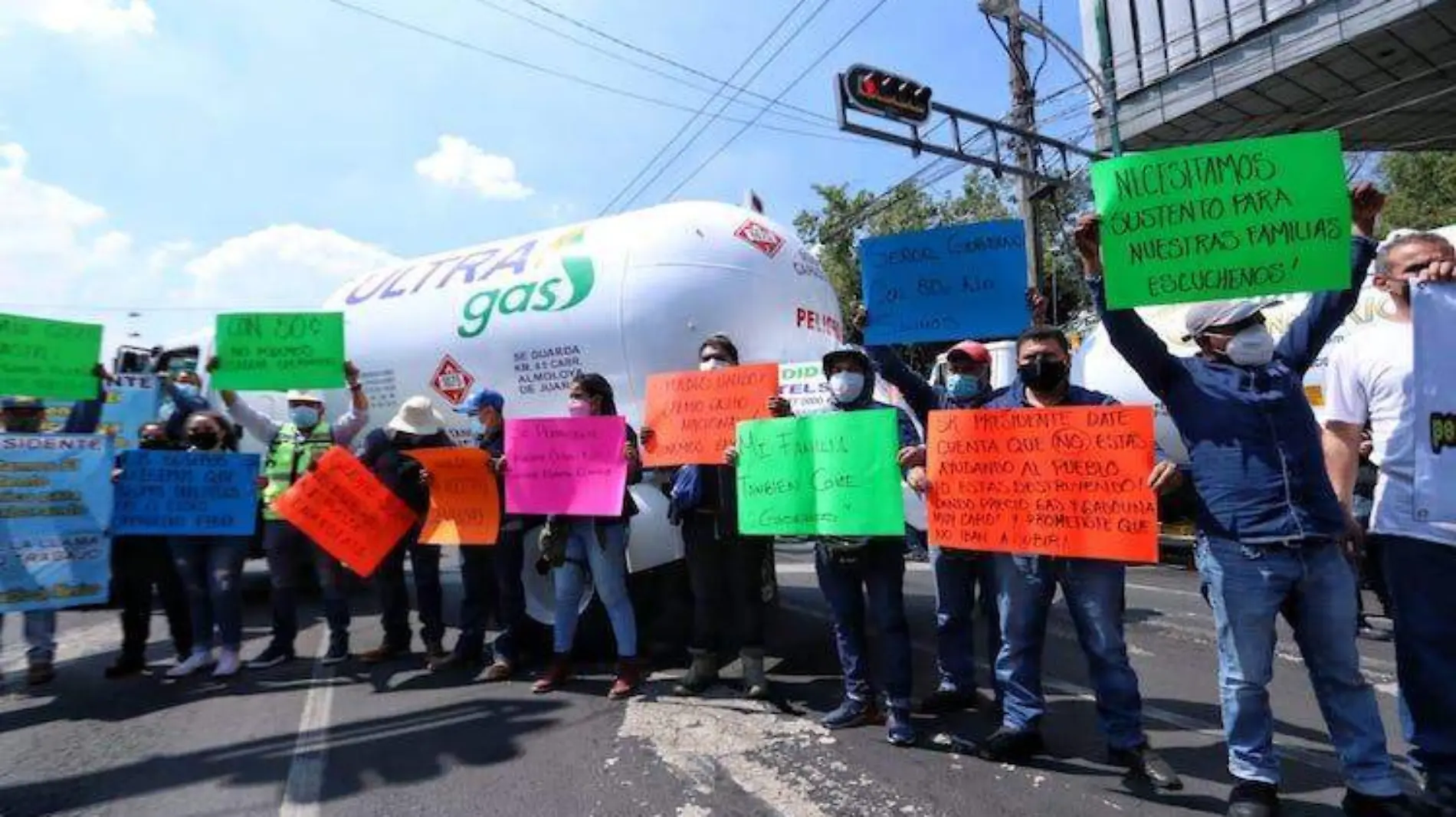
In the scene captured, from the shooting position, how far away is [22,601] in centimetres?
500

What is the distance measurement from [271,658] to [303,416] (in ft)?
5.45

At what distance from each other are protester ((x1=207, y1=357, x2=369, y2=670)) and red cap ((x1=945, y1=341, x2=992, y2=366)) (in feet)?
13.4

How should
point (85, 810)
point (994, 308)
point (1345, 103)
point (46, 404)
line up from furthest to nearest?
point (1345, 103) → point (46, 404) → point (994, 308) → point (85, 810)

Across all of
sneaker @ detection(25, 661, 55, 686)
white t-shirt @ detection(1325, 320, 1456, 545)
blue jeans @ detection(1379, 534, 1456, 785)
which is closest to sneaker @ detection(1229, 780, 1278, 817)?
blue jeans @ detection(1379, 534, 1456, 785)

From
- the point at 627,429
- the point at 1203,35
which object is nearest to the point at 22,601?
the point at 627,429

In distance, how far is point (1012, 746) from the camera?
3475 mm

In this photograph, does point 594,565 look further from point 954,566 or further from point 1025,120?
point 1025,120

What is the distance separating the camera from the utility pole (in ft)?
46.5

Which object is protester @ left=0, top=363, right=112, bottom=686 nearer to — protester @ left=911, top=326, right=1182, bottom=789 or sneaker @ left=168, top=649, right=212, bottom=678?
sneaker @ left=168, top=649, right=212, bottom=678

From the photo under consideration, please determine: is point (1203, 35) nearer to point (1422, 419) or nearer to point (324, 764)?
point (1422, 419)

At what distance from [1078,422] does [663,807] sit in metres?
2.16

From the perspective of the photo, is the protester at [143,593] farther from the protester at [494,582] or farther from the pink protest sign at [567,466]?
the pink protest sign at [567,466]

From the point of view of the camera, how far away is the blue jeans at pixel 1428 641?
2666mm

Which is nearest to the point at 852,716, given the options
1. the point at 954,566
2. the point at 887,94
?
the point at 954,566
